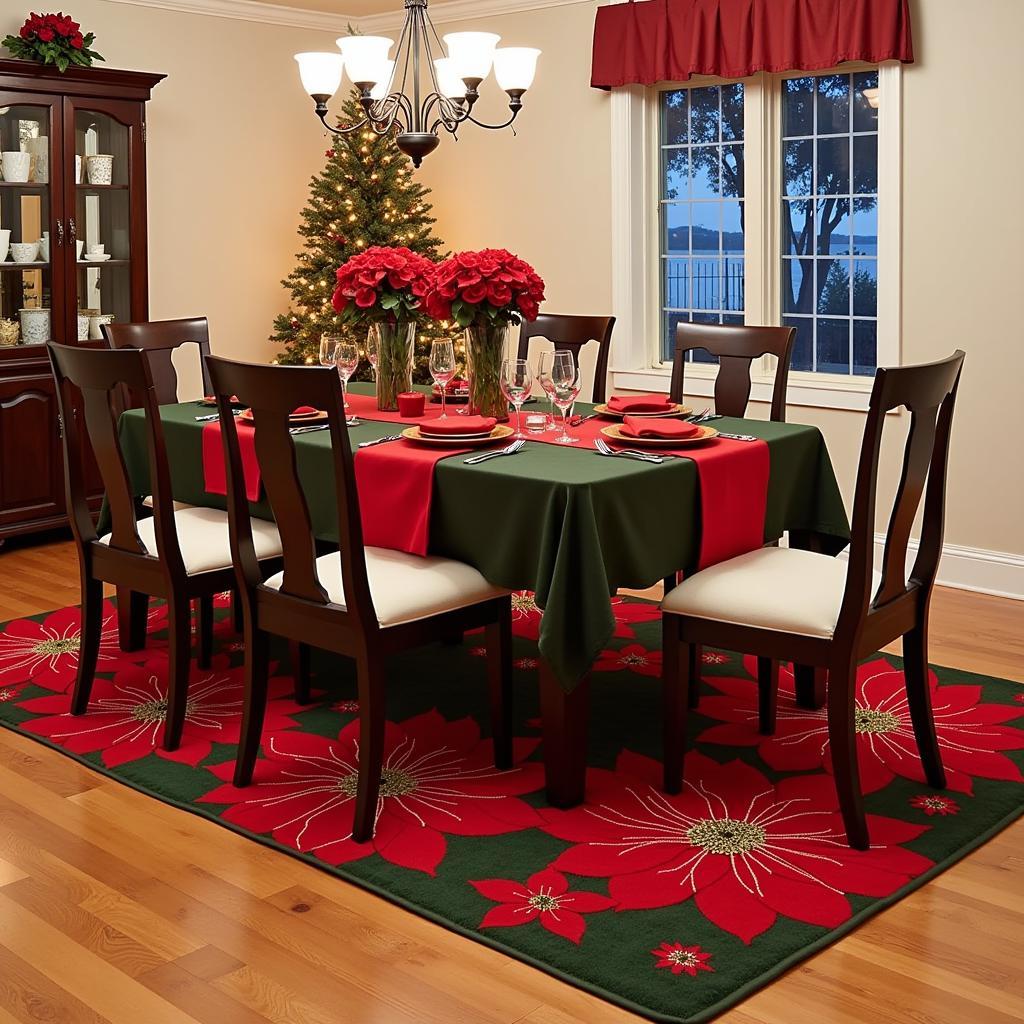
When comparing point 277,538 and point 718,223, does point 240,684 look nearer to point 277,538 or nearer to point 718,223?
point 277,538

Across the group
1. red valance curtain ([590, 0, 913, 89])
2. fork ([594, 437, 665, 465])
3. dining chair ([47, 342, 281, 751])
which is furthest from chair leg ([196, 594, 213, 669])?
red valance curtain ([590, 0, 913, 89])

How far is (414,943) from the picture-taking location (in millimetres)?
2537

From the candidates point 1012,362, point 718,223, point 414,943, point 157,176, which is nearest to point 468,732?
point 414,943

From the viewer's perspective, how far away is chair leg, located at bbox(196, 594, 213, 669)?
13.5 ft

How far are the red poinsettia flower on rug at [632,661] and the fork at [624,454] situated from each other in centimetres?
81

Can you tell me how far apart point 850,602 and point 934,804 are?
0.63 metres

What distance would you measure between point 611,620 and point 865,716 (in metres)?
1.07

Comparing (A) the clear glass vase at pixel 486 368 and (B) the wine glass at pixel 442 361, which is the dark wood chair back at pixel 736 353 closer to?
(A) the clear glass vase at pixel 486 368

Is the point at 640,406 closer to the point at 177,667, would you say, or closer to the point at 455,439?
the point at 455,439

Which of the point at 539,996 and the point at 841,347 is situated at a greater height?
the point at 841,347

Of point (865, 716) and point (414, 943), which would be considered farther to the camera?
point (865, 716)

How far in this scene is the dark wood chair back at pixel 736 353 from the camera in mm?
4082

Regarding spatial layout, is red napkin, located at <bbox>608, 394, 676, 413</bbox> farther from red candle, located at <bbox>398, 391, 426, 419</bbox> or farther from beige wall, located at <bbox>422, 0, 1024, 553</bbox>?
beige wall, located at <bbox>422, 0, 1024, 553</bbox>

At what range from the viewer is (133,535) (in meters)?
3.56
